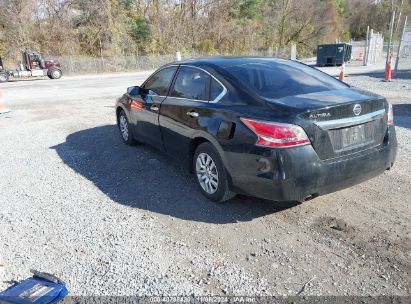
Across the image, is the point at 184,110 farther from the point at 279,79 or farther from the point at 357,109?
the point at 357,109

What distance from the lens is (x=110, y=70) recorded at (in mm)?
33719

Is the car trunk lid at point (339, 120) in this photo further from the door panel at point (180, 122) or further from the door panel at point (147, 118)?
the door panel at point (147, 118)

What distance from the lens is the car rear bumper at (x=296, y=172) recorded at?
3.23 meters

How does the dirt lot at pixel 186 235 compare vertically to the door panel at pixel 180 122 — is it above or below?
below

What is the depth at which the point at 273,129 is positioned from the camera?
3.24 metres

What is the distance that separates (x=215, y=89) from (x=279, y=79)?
2.35ft

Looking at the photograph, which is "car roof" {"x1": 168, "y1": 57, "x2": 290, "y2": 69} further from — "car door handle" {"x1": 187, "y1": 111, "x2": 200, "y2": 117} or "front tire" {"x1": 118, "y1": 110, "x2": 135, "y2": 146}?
"front tire" {"x1": 118, "y1": 110, "x2": 135, "y2": 146}

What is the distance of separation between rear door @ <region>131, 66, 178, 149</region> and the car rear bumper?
1769 millimetres

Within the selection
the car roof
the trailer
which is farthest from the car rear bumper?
the trailer

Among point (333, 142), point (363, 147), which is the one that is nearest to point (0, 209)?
point (333, 142)

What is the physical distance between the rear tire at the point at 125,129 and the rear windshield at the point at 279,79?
105 inches

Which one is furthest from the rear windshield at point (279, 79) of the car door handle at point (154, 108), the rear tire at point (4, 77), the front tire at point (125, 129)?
the rear tire at point (4, 77)

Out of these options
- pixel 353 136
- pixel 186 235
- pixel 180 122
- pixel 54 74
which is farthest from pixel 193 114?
pixel 54 74

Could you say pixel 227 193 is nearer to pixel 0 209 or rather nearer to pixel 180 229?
pixel 180 229
